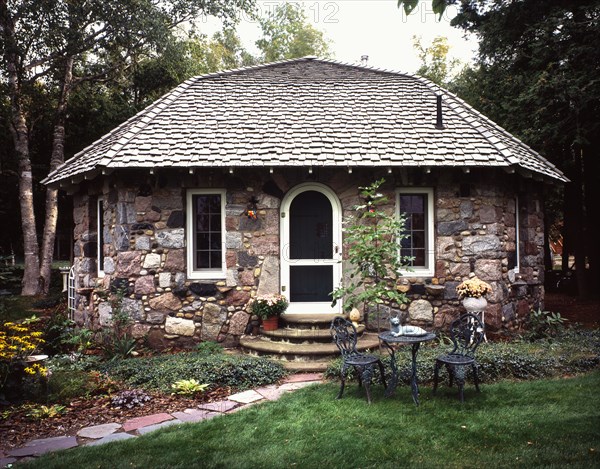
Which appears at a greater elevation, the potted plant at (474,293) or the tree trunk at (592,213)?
the tree trunk at (592,213)

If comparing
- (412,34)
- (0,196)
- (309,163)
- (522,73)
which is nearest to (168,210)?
(309,163)

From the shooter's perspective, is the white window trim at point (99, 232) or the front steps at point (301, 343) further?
the white window trim at point (99, 232)

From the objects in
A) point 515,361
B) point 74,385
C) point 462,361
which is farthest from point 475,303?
point 74,385

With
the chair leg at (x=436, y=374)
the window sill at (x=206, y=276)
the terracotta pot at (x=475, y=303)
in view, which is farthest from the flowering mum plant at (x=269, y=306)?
the terracotta pot at (x=475, y=303)

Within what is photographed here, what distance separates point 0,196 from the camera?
16.9 meters

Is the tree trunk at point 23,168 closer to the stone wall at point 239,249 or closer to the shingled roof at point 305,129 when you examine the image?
the shingled roof at point 305,129

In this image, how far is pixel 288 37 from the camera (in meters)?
29.4

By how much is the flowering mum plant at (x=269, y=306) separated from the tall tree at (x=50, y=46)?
9.71 m

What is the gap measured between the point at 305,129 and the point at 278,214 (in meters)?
1.83

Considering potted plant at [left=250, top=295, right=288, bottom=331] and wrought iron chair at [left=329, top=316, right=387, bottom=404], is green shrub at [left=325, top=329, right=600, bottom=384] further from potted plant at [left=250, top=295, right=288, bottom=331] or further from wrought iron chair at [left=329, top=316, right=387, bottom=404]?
potted plant at [left=250, top=295, right=288, bottom=331]

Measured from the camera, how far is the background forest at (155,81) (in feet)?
34.1

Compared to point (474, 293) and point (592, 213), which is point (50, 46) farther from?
point (592, 213)

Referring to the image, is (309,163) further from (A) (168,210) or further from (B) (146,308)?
(B) (146,308)

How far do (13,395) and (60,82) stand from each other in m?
13.2
